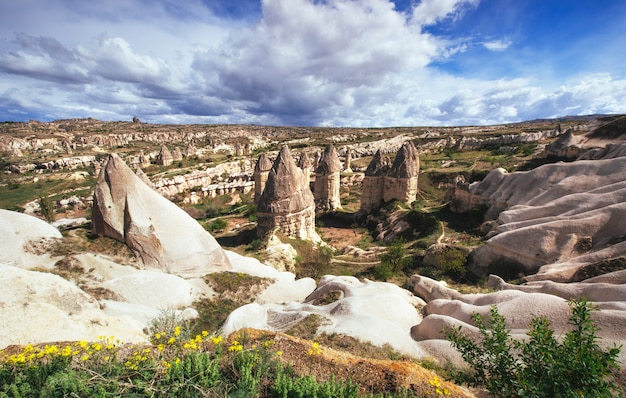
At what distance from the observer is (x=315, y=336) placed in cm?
805

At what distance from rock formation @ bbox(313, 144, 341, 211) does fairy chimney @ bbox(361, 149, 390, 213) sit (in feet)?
11.4

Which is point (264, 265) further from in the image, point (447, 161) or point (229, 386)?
point (447, 161)

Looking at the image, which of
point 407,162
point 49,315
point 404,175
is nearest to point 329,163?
point 404,175

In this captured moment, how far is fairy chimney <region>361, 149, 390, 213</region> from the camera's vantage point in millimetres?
30172

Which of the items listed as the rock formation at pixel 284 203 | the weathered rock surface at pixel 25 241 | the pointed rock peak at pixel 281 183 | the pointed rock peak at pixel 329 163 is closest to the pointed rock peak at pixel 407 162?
the pointed rock peak at pixel 329 163

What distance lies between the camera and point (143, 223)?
12375 mm

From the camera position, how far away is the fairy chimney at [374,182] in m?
30.2

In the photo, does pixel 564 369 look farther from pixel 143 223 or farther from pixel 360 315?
pixel 143 223

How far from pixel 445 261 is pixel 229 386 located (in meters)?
13.9

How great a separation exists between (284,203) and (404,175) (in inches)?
530

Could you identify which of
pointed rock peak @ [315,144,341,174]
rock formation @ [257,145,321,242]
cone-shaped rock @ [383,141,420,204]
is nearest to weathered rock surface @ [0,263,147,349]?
rock formation @ [257,145,321,242]

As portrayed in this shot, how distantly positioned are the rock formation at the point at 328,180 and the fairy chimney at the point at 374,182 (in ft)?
11.4

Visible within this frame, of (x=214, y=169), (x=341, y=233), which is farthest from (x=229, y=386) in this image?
(x=214, y=169)

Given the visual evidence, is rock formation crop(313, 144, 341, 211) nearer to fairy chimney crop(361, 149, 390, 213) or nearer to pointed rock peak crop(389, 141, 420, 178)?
fairy chimney crop(361, 149, 390, 213)
